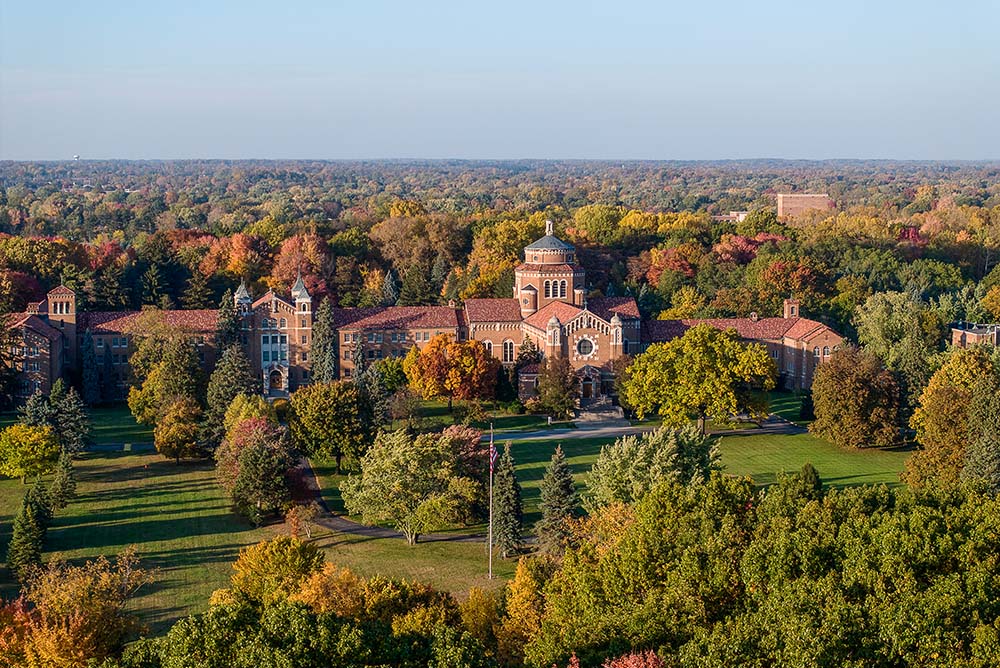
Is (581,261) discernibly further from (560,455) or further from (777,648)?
(777,648)

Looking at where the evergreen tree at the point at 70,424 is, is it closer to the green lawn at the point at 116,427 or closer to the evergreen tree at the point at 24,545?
the green lawn at the point at 116,427

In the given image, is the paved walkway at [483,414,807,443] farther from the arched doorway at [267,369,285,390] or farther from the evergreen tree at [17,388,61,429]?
the evergreen tree at [17,388,61,429]

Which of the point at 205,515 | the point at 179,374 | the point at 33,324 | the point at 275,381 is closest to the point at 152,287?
the point at 275,381

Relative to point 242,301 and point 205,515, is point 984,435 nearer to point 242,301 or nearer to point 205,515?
point 205,515

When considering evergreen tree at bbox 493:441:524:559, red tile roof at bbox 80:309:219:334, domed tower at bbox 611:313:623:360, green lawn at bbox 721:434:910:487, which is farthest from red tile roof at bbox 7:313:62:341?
green lawn at bbox 721:434:910:487

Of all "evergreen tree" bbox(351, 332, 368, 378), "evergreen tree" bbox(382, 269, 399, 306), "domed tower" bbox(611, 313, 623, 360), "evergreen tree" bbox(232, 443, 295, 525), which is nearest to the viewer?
"evergreen tree" bbox(232, 443, 295, 525)

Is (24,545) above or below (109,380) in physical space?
below
